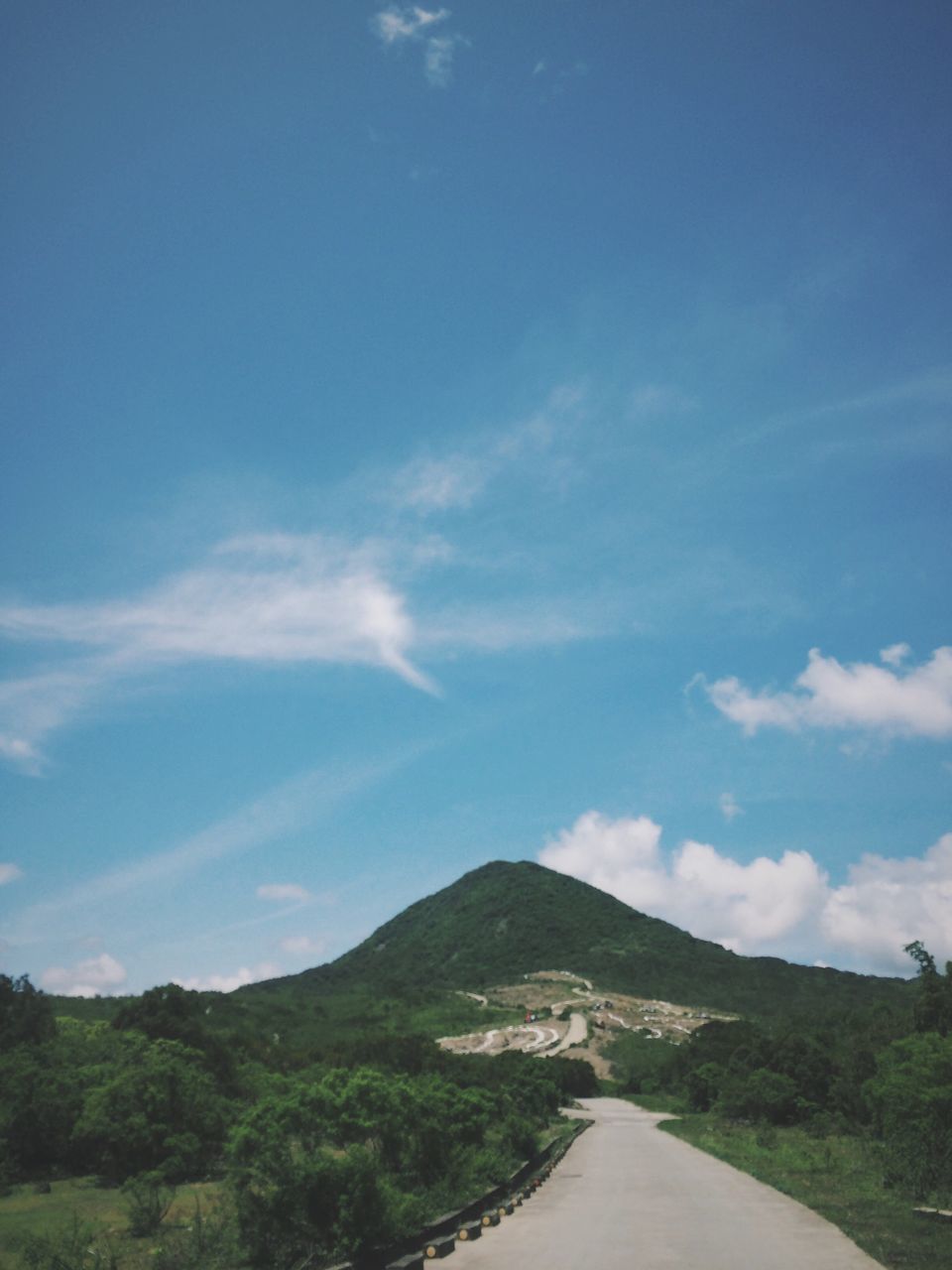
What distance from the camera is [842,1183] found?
67.3ft

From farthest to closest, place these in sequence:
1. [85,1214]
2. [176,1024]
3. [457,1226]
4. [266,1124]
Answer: [176,1024] < [85,1214] < [457,1226] < [266,1124]

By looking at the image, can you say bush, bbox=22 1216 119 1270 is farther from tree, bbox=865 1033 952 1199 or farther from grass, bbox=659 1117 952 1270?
tree, bbox=865 1033 952 1199

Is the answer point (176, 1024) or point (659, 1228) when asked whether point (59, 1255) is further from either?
point (176, 1024)

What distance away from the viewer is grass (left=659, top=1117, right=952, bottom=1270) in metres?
13.1

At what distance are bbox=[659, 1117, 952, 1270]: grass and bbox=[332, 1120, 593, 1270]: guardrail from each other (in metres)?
5.68

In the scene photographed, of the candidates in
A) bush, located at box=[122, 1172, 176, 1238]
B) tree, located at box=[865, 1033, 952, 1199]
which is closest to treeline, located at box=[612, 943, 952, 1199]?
tree, located at box=[865, 1033, 952, 1199]

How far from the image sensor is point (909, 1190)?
60.6ft

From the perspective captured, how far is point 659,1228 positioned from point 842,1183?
758 cm

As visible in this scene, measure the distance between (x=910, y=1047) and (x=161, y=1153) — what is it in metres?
20.6

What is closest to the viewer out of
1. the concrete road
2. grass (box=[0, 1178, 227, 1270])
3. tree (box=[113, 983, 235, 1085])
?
the concrete road

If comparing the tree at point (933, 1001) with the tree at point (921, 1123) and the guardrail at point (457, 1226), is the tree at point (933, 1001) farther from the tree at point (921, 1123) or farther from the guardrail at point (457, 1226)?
the guardrail at point (457, 1226)

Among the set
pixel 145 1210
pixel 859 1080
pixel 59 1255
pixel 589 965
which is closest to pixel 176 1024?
pixel 145 1210

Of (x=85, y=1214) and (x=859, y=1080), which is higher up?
(x=859, y=1080)

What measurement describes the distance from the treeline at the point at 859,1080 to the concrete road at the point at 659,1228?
3425mm
